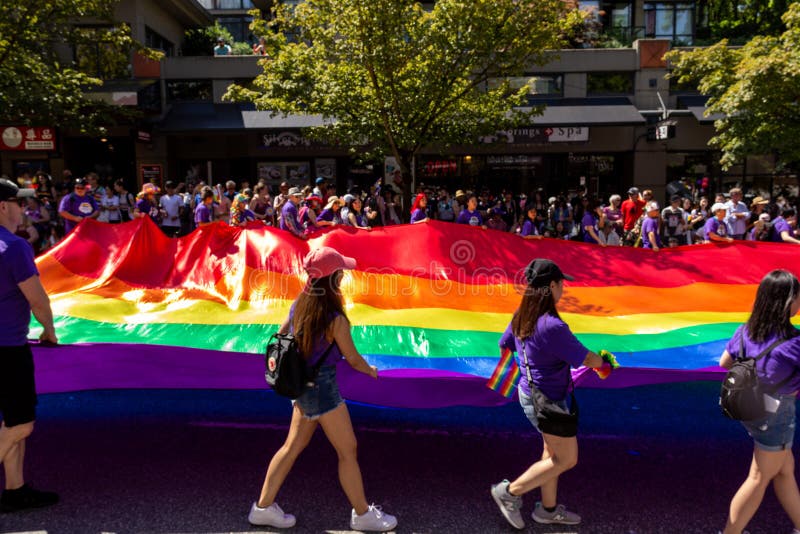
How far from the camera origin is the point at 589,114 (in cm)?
2181

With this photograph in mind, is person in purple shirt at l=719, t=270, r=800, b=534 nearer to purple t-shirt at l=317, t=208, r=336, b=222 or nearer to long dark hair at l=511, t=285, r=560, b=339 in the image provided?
long dark hair at l=511, t=285, r=560, b=339

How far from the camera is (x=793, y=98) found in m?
15.0

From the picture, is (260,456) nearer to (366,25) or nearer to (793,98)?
(366,25)

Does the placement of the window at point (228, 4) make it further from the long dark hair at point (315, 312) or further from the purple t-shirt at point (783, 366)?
the purple t-shirt at point (783, 366)

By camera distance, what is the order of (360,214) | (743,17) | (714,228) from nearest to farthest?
(714,228), (360,214), (743,17)

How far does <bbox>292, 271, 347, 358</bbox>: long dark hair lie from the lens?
135 inches

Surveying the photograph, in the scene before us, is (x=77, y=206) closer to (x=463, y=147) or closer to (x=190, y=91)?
(x=463, y=147)

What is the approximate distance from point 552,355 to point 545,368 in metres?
0.11

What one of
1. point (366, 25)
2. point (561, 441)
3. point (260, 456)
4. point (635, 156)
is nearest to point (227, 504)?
point (260, 456)

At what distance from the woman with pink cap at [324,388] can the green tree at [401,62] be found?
901 cm

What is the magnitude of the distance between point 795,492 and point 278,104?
11.8 meters

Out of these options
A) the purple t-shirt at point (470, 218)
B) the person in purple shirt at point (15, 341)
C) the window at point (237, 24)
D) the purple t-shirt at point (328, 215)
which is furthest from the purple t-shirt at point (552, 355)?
the window at point (237, 24)

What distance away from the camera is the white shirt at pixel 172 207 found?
12.4 meters

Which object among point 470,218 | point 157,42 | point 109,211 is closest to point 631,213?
point 470,218
